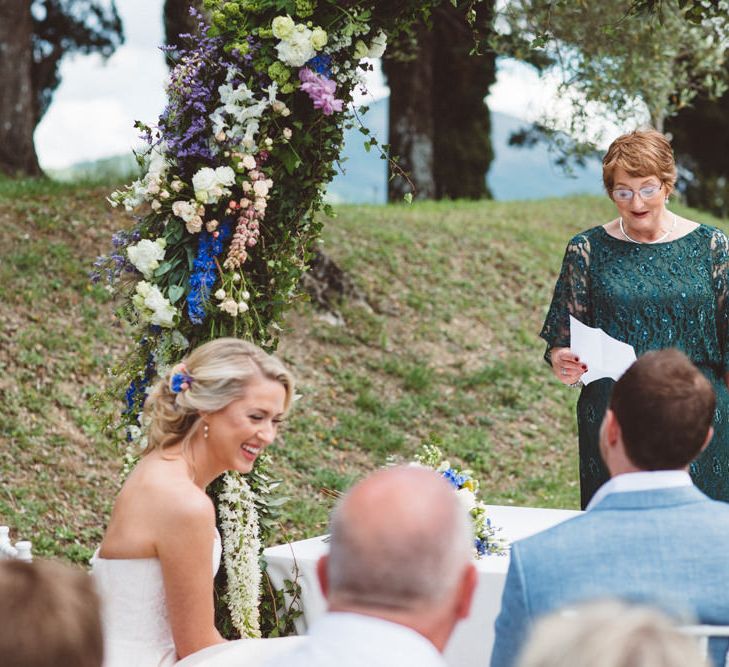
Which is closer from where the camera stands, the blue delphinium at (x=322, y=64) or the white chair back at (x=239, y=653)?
the white chair back at (x=239, y=653)

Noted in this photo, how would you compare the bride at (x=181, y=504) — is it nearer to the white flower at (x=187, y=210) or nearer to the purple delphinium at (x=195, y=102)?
the white flower at (x=187, y=210)

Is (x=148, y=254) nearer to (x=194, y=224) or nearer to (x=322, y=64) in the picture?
(x=194, y=224)

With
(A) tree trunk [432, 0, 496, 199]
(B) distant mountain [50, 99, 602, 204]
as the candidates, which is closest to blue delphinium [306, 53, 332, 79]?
(B) distant mountain [50, 99, 602, 204]

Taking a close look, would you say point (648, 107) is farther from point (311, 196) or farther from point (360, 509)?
point (360, 509)

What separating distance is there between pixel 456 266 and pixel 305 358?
3.10 meters

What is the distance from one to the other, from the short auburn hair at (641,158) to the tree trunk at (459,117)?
12238mm

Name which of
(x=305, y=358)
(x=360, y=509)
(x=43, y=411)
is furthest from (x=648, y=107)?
(x=360, y=509)

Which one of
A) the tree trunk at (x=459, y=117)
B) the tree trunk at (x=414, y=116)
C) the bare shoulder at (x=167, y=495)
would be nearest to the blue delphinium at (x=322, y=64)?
the bare shoulder at (x=167, y=495)

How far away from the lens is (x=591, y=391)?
4.30 metres

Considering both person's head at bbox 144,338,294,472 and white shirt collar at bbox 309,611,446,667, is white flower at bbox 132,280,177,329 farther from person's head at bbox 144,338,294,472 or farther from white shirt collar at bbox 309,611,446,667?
white shirt collar at bbox 309,611,446,667

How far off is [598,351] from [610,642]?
2722 mm

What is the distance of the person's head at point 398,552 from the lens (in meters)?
1.85

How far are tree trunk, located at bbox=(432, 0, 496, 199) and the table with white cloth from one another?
12.6m

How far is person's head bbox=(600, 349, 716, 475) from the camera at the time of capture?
7.86ft
